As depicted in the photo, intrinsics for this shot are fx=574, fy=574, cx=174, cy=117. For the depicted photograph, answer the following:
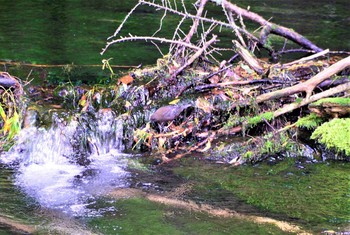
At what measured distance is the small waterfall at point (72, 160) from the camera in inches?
220

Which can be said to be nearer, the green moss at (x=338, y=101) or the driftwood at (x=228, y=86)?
the green moss at (x=338, y=101)

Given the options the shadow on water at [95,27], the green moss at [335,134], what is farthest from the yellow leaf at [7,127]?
the green moss at [335,134]

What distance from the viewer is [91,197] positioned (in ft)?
18.1

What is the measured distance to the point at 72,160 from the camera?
669 centimetres

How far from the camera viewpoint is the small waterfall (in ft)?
18.4

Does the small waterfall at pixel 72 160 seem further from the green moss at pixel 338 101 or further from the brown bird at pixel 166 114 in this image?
the green moss at pixel 338 101

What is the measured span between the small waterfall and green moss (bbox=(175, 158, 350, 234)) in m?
0.89

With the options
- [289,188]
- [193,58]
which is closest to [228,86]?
[193,58]

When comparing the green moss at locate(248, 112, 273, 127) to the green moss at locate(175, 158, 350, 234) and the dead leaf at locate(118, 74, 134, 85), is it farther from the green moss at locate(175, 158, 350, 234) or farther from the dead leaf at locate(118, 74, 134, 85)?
the dead leaf at locate(118, 74, 134, 85)

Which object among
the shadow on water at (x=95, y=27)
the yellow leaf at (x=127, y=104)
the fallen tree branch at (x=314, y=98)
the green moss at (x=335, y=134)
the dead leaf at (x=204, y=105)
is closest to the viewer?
the green moss at (x=335, y=134)

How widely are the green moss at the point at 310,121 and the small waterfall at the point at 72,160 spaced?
7.04 ft

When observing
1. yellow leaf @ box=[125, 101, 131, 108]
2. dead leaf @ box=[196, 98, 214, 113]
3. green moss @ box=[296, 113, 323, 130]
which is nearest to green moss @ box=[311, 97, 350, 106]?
green moss @ box=[296, 113, 323, 130]

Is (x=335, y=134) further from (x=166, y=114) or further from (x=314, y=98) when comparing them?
(x=166, y=114)

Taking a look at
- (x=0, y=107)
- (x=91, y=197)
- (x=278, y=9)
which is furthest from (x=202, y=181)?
(x=278, y=9)
